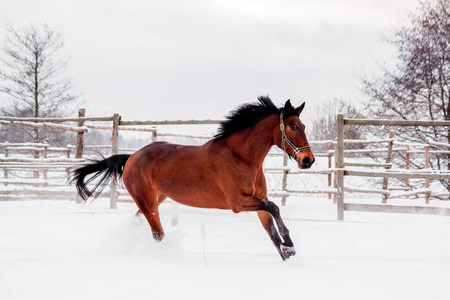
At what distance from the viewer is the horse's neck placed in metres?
3.33

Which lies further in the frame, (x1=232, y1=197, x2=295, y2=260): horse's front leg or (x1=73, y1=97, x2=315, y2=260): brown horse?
(x1=73, y1=97, x2=315, y2=260): brown horse

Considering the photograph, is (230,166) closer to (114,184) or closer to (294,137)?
(294,137)

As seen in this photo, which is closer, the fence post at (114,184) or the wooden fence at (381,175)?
the wooden fence at (381,175)

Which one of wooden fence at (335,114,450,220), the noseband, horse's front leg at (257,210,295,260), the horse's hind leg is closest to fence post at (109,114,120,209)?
the horse's hind leg

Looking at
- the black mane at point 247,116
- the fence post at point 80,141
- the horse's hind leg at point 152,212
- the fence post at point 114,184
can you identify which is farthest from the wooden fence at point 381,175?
the fence post at point 80,141

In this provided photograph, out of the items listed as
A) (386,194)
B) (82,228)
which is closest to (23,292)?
(82,228)

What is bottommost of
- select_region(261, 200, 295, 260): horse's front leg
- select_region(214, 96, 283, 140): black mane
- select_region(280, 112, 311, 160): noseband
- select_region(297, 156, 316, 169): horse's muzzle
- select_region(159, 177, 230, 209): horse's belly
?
select_region(261, 200, 295, 260): horse's front leg

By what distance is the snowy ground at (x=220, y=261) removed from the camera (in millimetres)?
2254

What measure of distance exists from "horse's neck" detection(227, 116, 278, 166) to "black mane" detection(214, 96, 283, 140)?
0.08m

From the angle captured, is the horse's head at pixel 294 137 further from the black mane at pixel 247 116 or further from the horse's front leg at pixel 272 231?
the horse's front leg at pixel 272 231

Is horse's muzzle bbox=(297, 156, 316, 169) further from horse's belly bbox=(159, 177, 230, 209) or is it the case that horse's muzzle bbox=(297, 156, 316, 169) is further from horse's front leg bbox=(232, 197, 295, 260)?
horse's belly bbox=(159, 177, 230, 209)

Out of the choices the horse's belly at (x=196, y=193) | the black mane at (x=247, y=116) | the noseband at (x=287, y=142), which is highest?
the black mane at (x=247, y=116)

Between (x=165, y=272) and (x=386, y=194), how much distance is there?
7917mm

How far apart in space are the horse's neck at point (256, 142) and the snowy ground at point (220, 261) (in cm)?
89
